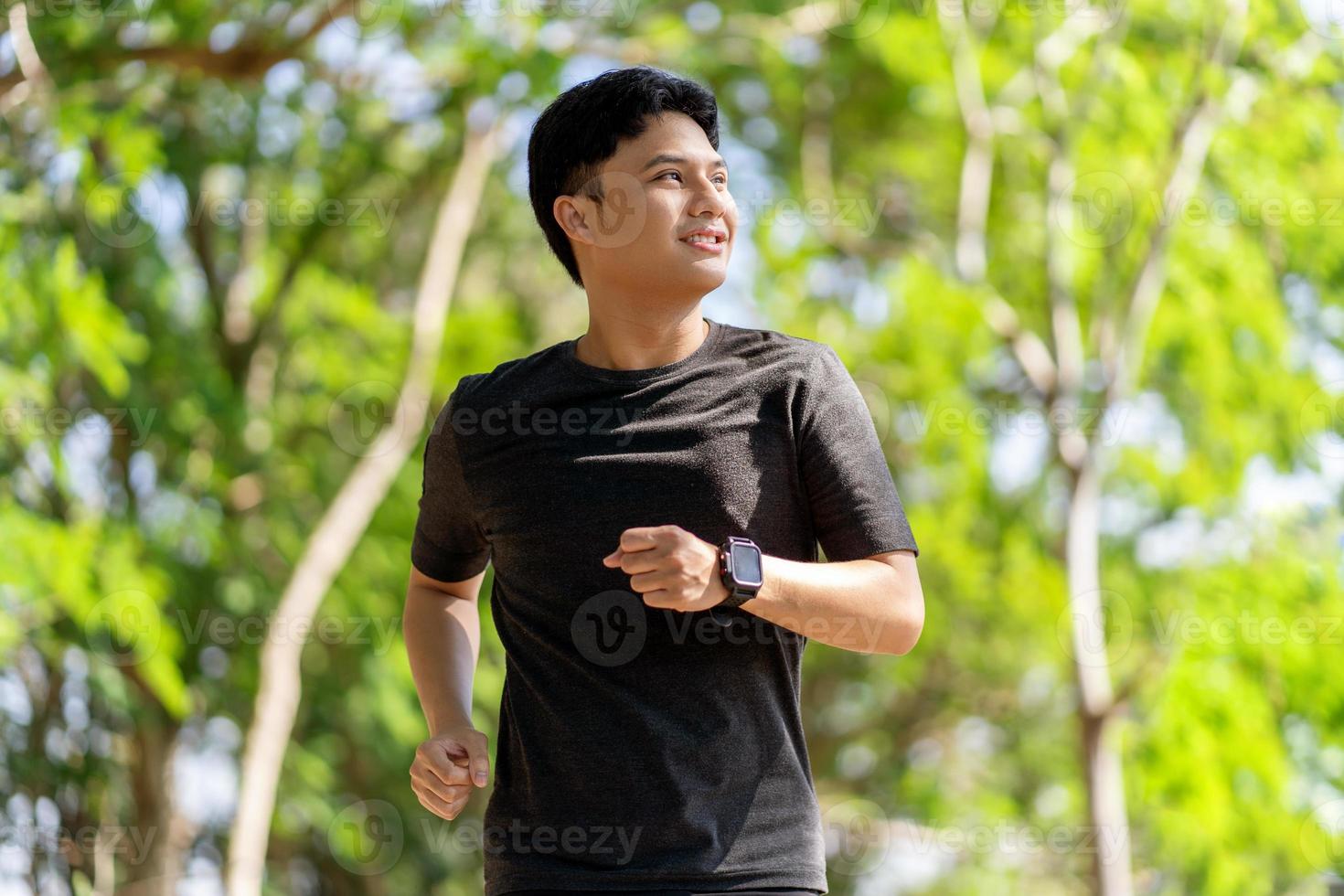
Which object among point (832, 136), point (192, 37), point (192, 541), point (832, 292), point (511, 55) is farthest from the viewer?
point (832, 136)

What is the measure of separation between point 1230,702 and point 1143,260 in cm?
233

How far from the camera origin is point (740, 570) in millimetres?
1664

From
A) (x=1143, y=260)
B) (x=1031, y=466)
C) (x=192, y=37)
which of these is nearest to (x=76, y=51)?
(x=192, y=37)

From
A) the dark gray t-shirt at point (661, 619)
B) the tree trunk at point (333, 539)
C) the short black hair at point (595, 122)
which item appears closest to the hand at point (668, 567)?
the dark gray t-shirt at point (661, 619)

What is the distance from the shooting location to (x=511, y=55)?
25.0ft

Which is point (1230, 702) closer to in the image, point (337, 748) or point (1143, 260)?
point (1143, 260)

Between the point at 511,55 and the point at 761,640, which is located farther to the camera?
the point at 511,55

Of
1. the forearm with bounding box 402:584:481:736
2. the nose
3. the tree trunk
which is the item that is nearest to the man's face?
the nose

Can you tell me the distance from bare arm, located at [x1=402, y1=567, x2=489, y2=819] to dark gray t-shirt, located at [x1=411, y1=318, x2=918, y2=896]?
5 cm

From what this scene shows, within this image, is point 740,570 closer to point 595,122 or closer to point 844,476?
point 844,476

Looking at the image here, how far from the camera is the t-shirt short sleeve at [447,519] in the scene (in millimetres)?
2078

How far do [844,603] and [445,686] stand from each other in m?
0.65

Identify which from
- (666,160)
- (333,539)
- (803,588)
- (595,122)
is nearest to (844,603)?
(803,588)

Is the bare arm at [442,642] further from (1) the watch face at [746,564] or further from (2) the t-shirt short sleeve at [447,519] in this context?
(1) the watch face at [746,564]
